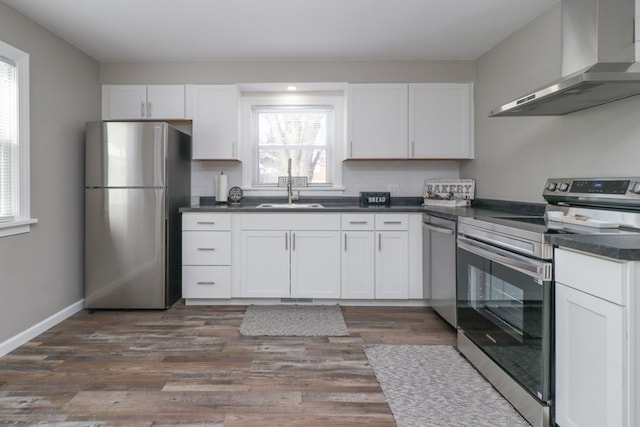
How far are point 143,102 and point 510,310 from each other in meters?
3.56

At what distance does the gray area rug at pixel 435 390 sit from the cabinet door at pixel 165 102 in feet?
9.12

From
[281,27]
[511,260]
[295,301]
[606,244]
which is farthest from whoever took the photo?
[295,301]

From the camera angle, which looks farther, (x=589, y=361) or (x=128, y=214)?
(x=128, y=214)

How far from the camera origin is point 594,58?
195cm

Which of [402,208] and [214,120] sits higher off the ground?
[214,120]

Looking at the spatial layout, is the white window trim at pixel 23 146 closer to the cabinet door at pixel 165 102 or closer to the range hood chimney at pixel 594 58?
the cabinet door at pixel 165 102

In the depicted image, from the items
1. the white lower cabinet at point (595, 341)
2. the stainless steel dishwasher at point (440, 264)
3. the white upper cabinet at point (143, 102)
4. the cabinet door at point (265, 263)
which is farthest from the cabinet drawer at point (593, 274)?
the white upper cabinet at point (143, 102)

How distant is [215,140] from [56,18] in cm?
149

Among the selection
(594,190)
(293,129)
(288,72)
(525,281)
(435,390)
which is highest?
(288,72)

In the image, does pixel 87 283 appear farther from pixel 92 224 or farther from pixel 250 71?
pixel 250 71

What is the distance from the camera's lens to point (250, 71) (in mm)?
3793

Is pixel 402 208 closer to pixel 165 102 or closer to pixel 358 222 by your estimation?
pixel 358 222

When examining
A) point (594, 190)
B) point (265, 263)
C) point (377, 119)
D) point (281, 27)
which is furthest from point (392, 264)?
point (281, 27)

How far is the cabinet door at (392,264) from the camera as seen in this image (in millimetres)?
3512
